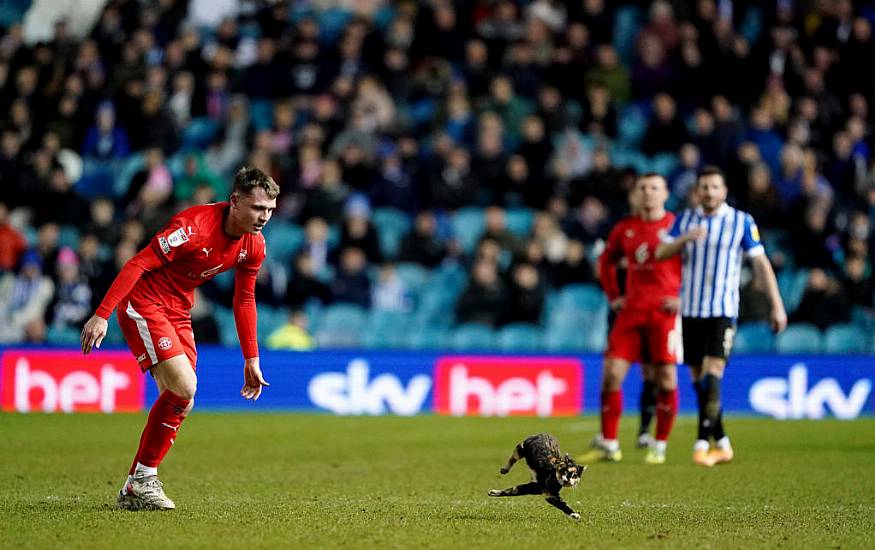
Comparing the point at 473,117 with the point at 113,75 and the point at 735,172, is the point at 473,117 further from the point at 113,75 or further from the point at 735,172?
the point at 113,75

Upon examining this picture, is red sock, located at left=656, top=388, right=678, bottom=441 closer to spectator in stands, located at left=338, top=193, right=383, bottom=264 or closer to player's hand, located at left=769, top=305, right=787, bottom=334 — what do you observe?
player's hand, located at left=769, top=305, right=787, bottom=334

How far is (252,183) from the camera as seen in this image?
21.9ft

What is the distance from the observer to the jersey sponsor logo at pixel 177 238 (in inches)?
263

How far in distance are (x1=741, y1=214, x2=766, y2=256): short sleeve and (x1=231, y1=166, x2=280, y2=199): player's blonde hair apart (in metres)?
4.37

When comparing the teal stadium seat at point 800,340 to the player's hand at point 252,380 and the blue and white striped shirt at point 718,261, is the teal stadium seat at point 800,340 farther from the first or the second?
the player's hand at point 252,380

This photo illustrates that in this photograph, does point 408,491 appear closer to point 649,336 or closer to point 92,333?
point 92,333

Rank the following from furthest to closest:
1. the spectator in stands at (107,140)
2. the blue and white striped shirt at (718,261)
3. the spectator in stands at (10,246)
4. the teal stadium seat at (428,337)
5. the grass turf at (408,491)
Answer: the spectator in stands at (107,140) < the spectator in stands at (10,246) < the teal stadium seat at (428,337) < the blue and white striped shirt at (718,261) < the grass turf at (408,491)

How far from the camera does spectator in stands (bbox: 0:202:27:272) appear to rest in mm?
16562

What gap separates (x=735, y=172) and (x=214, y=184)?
22.7 feet

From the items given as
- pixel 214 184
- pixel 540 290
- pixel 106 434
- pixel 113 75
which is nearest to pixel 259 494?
pixel 106 434

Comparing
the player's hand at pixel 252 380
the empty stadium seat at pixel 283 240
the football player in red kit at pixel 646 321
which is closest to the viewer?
the player's hand at pixel 252 380

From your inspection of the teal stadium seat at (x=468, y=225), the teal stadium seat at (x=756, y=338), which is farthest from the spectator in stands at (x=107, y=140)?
the teal stadium seat at (x=756, y=338)

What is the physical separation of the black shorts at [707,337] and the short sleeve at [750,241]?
54 cm

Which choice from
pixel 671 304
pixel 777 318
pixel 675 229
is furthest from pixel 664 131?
pixel 777 318
